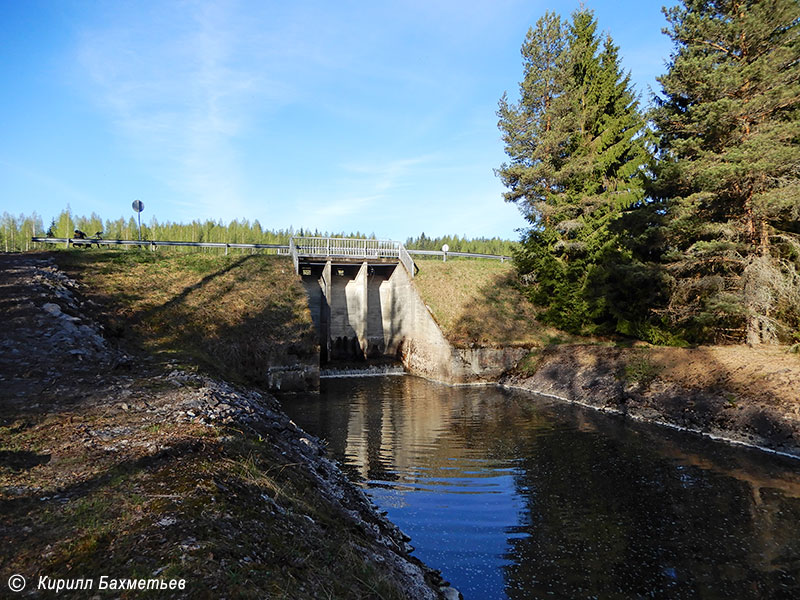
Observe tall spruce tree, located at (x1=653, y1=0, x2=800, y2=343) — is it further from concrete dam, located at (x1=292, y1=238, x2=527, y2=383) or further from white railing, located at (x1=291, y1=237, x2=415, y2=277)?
white railing, located at (x1=291, y1=237, x2=415, y2=277)

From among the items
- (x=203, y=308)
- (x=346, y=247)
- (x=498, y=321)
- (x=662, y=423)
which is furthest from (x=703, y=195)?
(x=203, y=308)

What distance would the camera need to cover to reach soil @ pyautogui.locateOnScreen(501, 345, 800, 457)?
517 inches

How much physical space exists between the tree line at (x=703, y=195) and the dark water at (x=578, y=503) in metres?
6.46

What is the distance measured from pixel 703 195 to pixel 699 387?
7265 millimetres

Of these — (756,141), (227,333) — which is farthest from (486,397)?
(756,141)

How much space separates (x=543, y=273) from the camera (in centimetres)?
2838

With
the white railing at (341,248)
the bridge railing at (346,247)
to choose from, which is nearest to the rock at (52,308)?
the white railing at (341,248)

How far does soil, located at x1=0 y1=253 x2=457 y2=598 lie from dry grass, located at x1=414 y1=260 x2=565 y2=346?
16.4m

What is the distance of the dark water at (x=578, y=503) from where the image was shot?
672 cm

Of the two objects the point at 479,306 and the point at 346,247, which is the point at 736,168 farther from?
the point at 346,247

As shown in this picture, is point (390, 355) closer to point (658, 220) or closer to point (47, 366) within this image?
point (658, 220)

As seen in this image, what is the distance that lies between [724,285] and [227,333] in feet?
69.7

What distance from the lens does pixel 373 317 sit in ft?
105

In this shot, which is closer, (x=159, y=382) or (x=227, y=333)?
(x=159, y=382)
